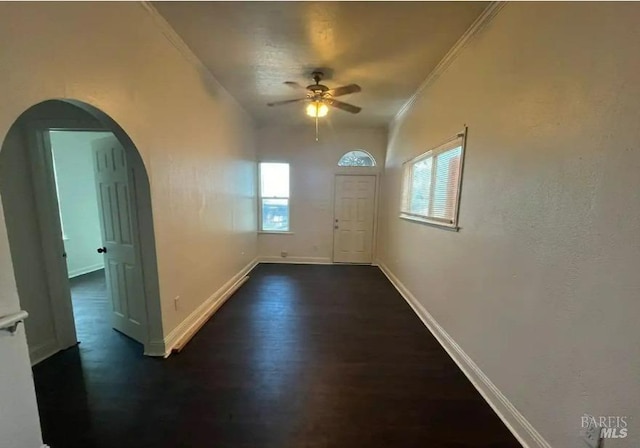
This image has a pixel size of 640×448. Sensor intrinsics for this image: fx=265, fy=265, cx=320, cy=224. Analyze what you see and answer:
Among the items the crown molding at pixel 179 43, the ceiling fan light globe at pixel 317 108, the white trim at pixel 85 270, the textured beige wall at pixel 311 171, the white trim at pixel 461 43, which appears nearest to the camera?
the white trim at pixel 461 43

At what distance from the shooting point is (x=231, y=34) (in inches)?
92.7

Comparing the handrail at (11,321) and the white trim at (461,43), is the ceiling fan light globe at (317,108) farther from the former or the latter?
the handrail at (11,321)

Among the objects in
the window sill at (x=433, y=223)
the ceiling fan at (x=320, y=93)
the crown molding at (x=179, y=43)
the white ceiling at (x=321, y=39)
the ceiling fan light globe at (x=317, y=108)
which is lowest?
the window sill at (x=433, y=223)

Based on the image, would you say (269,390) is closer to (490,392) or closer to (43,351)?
(490,392)

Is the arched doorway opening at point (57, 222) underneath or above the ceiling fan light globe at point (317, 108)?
underneath

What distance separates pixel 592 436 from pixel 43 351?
3822 mm

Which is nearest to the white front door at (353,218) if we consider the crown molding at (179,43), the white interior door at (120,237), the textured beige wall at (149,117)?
the textured beige wall at (149,117)

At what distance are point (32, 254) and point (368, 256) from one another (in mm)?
5146

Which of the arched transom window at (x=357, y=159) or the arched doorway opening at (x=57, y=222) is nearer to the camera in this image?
the arched doorway opening at (x=57, y=222)

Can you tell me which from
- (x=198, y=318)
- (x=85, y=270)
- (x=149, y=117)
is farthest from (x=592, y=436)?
(x=85, y=270)

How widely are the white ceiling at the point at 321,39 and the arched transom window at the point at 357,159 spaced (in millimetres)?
2101

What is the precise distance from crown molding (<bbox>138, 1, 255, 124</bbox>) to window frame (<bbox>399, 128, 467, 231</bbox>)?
107 inches

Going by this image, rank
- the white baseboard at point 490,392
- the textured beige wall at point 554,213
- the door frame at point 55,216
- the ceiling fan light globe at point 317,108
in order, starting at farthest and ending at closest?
the ceiling fan light globe at point 317,108, the door frame at point 55,216, the white baseboard at point 490,392, the textured beige wall at point 554,213

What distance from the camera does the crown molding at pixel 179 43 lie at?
206 centimetres
